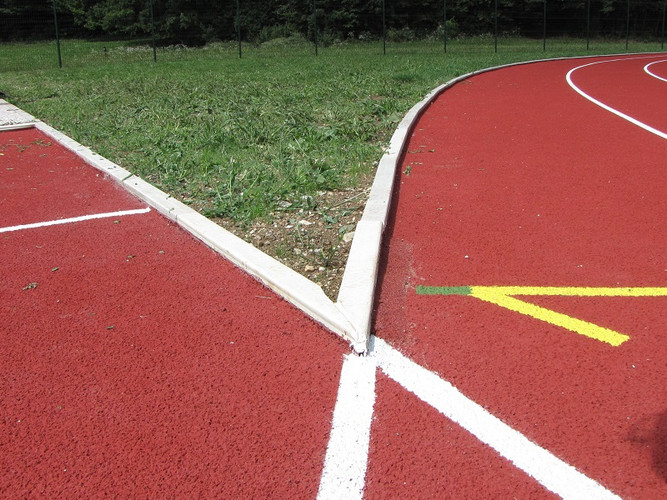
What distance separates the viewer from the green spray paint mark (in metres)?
4.61

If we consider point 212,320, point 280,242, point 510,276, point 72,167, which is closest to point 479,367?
point 510,276

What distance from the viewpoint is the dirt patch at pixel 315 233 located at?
5059 millimetres

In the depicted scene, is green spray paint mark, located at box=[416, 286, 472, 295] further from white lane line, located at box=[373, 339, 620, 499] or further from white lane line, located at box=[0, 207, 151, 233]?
white lane line, located at box=[0, 207, 151, 233]

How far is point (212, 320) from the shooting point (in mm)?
4348

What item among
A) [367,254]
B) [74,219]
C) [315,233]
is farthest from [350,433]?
[74,219]

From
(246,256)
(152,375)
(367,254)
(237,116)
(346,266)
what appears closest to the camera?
(152,375)

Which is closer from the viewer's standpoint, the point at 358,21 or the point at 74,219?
the point at 74,219

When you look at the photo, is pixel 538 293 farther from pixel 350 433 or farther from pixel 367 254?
pixel 350 433

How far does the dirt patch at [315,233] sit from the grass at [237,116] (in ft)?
0.50

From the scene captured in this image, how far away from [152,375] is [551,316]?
241cm

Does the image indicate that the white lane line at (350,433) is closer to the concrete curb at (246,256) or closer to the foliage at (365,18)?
the concrete curb at (246,256)

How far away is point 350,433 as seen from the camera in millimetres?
3217

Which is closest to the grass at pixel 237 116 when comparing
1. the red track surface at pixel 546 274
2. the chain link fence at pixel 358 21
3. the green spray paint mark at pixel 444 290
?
the red track surface at pixel 546 274

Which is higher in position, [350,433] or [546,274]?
[546,274]
